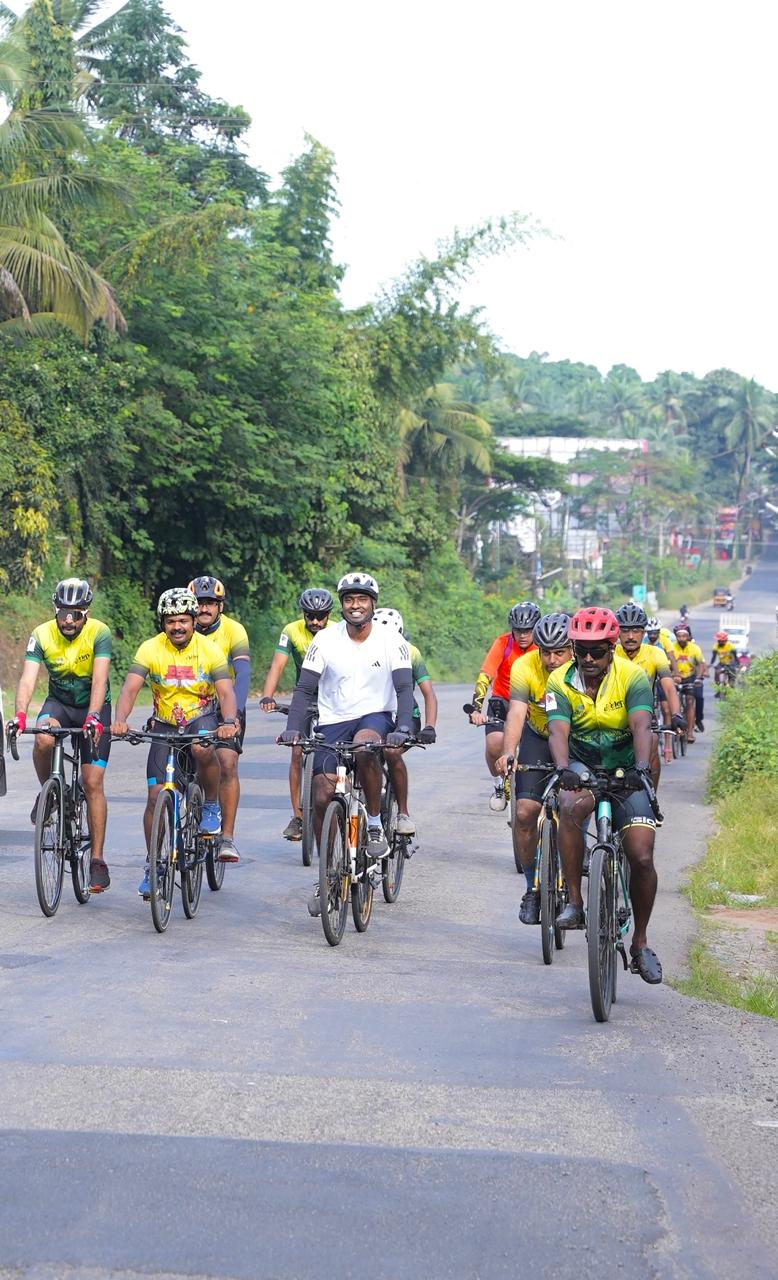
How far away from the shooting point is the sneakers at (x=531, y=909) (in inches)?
367

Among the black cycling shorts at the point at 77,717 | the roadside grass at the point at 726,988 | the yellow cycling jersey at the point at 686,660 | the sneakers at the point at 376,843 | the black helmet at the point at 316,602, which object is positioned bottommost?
the roadside grass at the point at 726,988

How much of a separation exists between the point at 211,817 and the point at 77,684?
1.17 metres

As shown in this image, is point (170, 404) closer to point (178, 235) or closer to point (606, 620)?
point (178, 235)

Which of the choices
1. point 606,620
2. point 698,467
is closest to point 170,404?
point 606,620

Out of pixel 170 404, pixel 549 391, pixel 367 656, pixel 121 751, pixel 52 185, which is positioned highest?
pixel 549 391

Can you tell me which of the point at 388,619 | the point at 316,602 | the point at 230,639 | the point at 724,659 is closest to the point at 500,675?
the point at 316,602

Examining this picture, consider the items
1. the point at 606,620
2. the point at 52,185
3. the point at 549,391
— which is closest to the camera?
the point at 606,620

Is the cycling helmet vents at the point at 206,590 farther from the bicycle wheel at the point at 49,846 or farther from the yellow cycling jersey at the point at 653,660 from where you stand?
the yellow cycling jersey at the point at 653,660

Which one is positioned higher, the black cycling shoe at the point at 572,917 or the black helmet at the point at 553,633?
the black helmet at the point at 553,633

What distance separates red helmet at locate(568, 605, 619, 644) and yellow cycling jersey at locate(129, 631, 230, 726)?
2907 mm

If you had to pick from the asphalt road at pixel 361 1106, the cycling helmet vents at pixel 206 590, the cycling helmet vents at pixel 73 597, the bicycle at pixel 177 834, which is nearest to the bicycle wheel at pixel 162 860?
the bicycle at pixel 177 834

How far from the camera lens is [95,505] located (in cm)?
3284

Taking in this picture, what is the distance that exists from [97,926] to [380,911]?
1985mm

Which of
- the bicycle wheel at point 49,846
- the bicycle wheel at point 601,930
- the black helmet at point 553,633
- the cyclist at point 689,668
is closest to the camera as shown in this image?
the bicycle wheel at point 601,930
